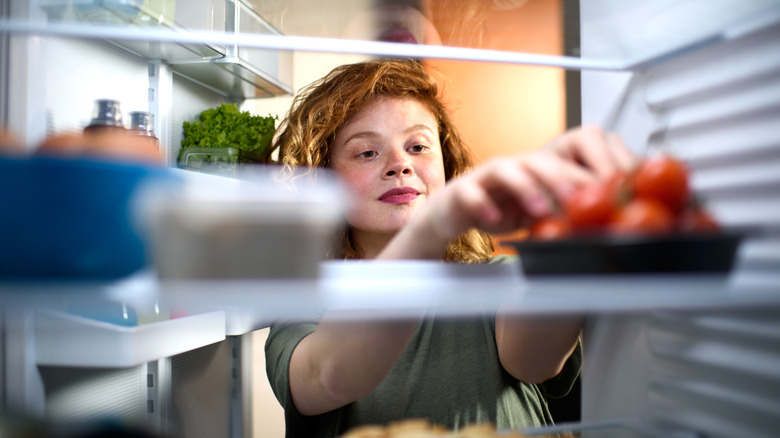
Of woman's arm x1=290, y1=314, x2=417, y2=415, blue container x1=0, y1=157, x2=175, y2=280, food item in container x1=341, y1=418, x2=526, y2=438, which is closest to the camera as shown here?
blue container x1=0, y1=157, x2=175, y2=280

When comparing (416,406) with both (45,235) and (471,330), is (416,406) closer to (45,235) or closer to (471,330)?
(471,330)

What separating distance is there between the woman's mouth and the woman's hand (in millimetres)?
530

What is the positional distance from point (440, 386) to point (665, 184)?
0.76m

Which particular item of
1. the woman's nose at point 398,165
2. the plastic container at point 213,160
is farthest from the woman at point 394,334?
the plastic container at point 213,160

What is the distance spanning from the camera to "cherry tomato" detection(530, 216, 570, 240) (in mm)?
455

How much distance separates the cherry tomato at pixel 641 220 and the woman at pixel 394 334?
0.32 m

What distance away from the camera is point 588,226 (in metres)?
0.45

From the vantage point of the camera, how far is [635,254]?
43 cm

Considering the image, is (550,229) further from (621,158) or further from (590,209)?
(621,158)

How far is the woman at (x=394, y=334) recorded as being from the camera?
34.7 inches

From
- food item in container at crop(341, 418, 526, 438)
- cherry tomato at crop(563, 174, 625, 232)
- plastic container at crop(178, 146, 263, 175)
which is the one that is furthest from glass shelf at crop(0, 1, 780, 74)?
plastic container at crop(178, 146, 263, 175)

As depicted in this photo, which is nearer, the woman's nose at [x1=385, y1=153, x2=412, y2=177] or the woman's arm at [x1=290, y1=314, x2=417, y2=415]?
the woman's arm at [x1=290, y1=314, x2=417, y2=415]

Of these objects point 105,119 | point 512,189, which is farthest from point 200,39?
point 512,189

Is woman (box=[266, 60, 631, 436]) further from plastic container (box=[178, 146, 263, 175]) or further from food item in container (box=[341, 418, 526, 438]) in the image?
plastic container (box=[178, 146, 263, 175])
